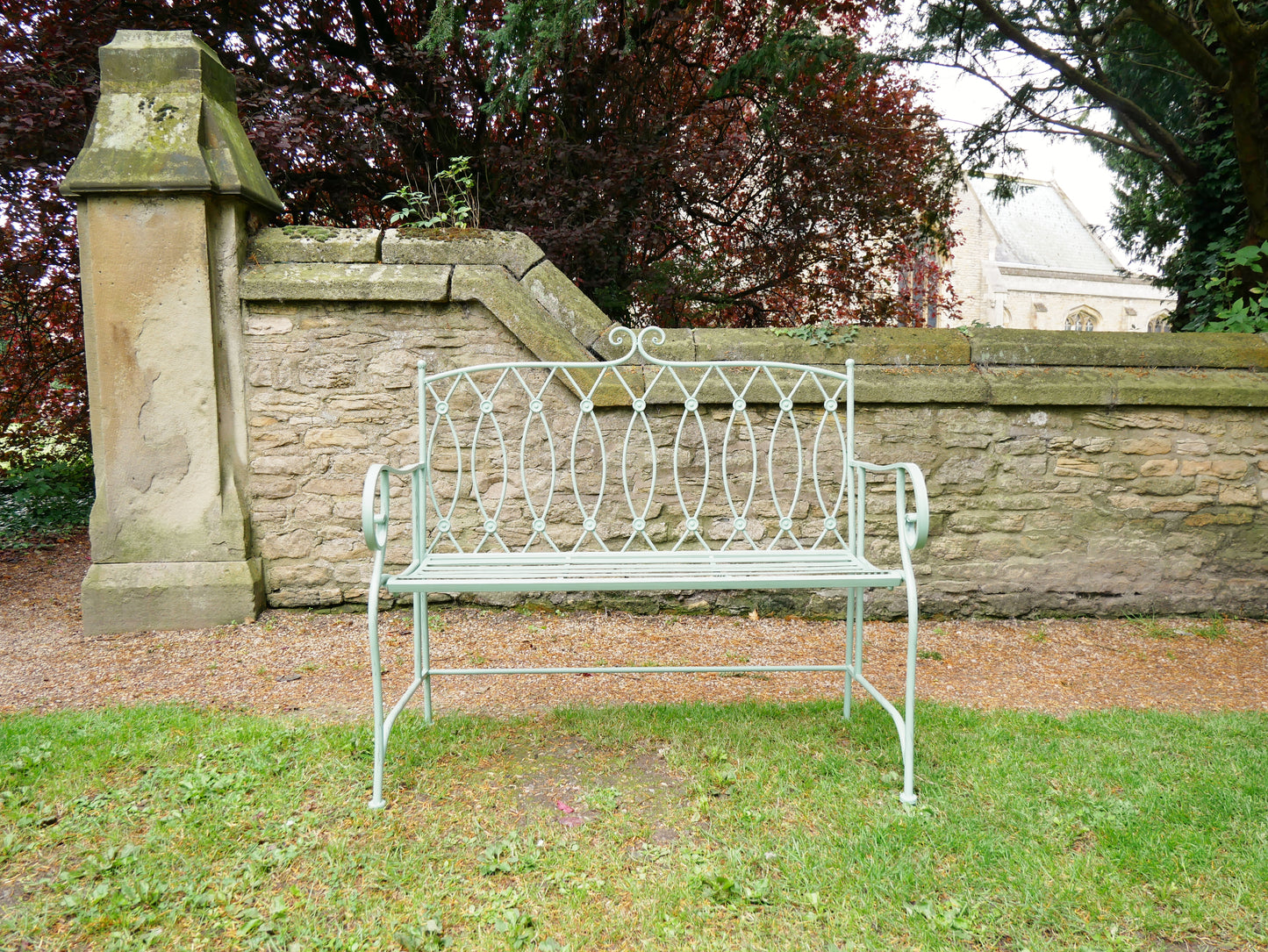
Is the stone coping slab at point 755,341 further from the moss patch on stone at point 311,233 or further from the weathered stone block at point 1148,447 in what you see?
the weathered stone block at point 1148,447

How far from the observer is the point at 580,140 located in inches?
288

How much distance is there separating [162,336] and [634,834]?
3.40 metres

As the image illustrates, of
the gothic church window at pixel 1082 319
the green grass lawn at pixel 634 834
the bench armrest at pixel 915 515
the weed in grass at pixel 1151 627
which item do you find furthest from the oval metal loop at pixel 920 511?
the gothic church window at pixel 1082 319

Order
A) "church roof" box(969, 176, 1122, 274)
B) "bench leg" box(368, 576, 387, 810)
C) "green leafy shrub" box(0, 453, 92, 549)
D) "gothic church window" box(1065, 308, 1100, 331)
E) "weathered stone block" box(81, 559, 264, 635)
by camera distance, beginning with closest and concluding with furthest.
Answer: "bench leg" box(368, 576, 387, 810), "weathered stone block" box(81, 559, 264, 635), "green leafy shrub" box(0, 453, 92, 549), "gothic church window" box(1065, 308, 1100, 331), "church roof" box(969, 176, 1122, 274)

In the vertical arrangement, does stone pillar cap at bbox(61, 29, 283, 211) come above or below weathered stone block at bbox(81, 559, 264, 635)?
above

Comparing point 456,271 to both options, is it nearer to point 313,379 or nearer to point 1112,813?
point 313,379

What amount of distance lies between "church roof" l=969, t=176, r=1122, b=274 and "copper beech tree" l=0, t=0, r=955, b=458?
26.7 m

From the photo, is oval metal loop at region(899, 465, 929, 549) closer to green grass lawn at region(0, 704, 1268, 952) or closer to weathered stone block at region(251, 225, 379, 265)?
green grass lawn at region(0, 704, 1268, 952)

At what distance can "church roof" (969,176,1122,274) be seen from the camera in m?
32.1

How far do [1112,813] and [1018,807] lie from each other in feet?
0.82

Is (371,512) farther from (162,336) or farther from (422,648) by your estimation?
(162,336)

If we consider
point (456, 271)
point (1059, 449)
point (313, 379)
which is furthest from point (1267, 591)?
point (313, 379)

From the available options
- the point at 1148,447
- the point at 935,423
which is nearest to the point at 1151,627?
the point at 1148,447

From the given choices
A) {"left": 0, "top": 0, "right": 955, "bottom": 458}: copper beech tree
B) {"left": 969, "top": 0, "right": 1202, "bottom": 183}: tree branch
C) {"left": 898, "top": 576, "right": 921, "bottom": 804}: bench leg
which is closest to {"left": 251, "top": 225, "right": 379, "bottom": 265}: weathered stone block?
{"left": 0, "top": 0, "right": 955, "bottom": 458}: copper beech tree
